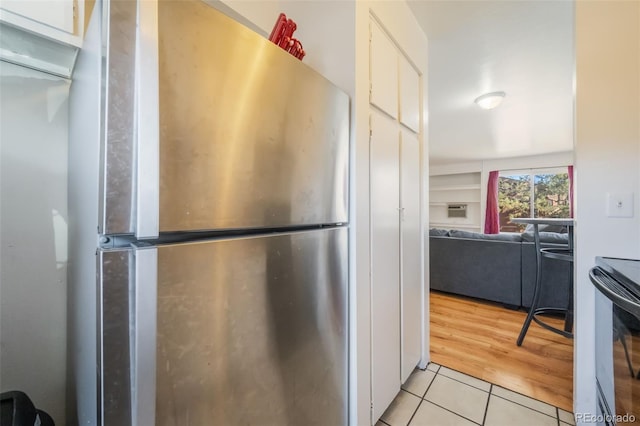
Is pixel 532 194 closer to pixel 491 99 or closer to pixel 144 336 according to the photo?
pixel 491 99

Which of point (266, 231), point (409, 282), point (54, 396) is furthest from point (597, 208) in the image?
point (54, 396)

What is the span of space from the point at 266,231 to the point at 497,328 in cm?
267

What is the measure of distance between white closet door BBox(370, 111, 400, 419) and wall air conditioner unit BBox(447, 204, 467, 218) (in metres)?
6.40

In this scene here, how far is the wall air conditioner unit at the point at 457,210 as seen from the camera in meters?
6.90

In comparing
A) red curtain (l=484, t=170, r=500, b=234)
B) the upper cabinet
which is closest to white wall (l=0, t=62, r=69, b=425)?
the upper cabinet

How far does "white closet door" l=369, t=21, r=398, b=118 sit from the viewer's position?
4.06ft

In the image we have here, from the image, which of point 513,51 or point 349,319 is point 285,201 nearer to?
point 349,319

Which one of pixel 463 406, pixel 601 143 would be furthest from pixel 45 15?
pixel 463 406

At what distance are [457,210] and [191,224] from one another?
24.9 feet

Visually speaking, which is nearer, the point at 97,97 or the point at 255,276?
the point at 97,97

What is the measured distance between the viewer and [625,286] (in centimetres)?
90

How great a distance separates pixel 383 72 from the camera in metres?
1.32

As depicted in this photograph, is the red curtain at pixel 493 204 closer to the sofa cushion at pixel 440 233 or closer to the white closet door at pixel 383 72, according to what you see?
the sofa cushion at pixel 440 233

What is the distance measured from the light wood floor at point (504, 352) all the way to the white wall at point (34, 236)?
2.17 metres
